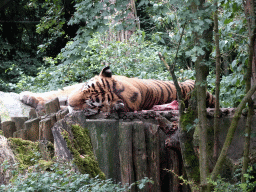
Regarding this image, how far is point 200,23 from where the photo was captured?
1913 mm

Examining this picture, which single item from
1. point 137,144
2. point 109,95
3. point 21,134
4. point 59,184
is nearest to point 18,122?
point 21,134

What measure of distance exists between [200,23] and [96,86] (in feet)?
7.20

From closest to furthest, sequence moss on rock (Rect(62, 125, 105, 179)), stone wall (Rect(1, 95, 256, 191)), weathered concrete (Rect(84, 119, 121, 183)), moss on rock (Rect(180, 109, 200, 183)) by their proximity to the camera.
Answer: moss on rock (Rect(180, 109, 200, 183)), moss on rock (Rect(62, 125, 105, 179)), stone wall (Rect(1, 95, 256, 191)), weathered concrete (Rect(84, 119, 121, 183))

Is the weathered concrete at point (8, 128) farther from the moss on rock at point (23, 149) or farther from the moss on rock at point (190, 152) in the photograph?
the moss on rock at point (190, 152)

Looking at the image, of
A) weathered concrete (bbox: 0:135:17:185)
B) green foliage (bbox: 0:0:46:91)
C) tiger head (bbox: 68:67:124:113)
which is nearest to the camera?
weathered concrete (bbox: 0:135:17:185)

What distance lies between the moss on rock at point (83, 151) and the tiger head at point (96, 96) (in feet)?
2.33

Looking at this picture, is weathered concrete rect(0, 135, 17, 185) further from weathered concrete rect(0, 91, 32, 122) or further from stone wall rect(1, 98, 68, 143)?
weathered concrete rect(0, 91, 32, 122)

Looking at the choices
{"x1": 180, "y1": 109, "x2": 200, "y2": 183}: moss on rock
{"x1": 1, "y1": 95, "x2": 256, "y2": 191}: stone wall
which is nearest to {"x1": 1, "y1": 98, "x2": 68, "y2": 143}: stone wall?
{"x1": 1, "y1": 95, "x2": 256, "y2": 191}: stone wall

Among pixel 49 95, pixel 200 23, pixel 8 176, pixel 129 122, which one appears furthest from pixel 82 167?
pixel 49 95

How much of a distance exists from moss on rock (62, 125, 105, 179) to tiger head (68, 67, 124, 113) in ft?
2.33

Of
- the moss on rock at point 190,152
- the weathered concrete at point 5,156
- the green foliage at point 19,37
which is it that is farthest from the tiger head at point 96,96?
the green foliage at point 19,37

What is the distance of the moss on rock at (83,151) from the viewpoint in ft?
9.31

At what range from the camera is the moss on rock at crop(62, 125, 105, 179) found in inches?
112

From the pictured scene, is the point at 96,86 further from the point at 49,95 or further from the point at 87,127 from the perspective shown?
the point at 49,95
